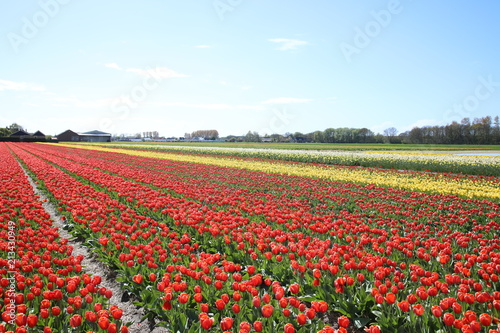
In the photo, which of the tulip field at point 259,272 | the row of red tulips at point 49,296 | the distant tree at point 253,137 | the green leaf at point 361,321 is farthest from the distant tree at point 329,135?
the green leaf at point 361,321

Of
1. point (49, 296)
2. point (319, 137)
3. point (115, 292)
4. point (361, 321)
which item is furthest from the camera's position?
point (319, 137)

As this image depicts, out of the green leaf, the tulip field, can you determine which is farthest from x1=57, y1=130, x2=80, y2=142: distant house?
the green leaf

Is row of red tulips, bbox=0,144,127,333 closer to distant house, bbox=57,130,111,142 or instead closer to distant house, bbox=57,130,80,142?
distant house, bbox=57,130,111,142

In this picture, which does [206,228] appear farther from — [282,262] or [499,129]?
[499,129]

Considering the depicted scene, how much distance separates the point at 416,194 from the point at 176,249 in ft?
30.5

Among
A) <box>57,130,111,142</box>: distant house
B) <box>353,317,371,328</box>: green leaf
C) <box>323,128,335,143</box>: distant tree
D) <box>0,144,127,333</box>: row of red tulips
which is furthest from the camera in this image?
<box>57,130,111,142</box>: distant house

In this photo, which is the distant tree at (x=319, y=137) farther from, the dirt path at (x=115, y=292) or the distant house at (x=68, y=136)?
the dirt path at (x=115, y=292)

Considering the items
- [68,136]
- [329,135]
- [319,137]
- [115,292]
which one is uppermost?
[68,136]

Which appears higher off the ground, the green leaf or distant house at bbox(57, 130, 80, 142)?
distant house at bbox(57, 130, 80, 142)

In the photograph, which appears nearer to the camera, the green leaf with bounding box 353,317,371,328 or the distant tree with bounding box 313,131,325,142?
the green leaf with bounding box 353,317,371,328

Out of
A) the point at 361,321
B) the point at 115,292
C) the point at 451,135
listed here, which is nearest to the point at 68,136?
the point at 451,135

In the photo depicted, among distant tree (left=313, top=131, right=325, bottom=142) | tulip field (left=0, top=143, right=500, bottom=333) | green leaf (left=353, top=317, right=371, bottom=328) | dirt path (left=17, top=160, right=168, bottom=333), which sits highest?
distant tree (left=313, top=131, right=325, bottom=142)

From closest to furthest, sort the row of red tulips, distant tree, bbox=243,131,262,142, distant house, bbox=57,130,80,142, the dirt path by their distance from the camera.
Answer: the row of red tulips
the dirt path
distant house, bbox=57,130,80,142
distant tree, bbox=243,131,262,142

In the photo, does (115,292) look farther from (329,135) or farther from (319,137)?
(319,137)
